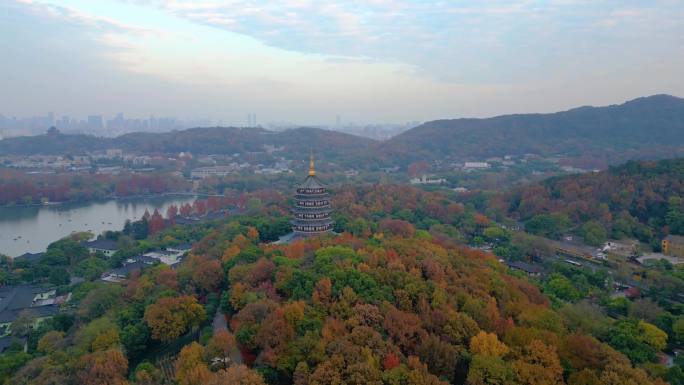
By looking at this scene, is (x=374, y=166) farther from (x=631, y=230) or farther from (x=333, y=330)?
(x=333, y=330)

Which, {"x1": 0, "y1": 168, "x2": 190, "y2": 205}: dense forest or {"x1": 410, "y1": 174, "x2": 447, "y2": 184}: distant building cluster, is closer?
{"x1": 0, "y1": 168, "x2": 190, "y2": 205}: dense forest

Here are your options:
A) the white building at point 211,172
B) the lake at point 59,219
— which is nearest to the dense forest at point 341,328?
the lake at point 59,219

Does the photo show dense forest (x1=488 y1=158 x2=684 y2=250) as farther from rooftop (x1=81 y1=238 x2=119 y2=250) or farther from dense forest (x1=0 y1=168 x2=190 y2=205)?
dense forest (x1=0 y1=168 x2=190 y2=205)

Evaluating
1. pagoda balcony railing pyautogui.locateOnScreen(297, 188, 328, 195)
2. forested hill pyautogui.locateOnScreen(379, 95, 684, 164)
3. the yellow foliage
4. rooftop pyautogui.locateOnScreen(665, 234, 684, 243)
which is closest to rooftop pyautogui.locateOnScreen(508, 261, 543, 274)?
rooftop pyautogui.locateOnScreen(665, 234, 684, 243)

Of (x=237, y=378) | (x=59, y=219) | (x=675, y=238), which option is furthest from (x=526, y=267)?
(x=59, y=219)

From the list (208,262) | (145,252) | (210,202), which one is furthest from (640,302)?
(210,202)

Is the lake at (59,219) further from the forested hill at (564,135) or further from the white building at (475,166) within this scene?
the forested hill at (564,135)

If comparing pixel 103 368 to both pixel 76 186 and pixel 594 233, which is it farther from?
pixel 76 186
